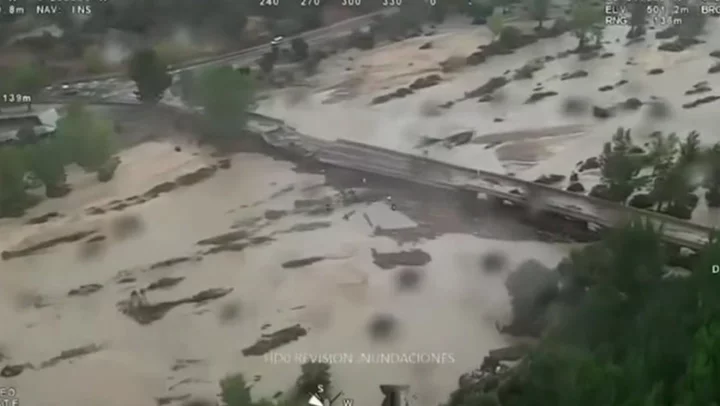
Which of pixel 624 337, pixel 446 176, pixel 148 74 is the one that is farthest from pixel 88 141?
pixel 624 337

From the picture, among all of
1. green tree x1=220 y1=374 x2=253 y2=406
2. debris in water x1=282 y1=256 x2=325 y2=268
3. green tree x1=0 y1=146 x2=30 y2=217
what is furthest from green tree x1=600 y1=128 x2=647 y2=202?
green tree x1=0 y1=146 x2=30 y2=217

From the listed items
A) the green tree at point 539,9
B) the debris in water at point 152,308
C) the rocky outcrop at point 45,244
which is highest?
the green tree at point 539,9

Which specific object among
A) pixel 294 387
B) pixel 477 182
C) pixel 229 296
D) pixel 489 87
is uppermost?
pixel 489 87

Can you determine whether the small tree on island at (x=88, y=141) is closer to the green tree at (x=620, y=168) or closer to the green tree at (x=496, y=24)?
the green tree at (x=496, y=24)

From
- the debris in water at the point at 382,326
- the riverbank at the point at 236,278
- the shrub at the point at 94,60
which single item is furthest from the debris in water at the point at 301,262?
the shrub at the point at 94,60

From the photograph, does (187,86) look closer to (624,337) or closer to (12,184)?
(12,184)

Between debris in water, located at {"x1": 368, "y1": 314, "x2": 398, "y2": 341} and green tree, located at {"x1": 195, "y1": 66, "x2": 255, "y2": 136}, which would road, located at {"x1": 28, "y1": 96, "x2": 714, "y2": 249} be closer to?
green tree, located at {"x1": 195, "y1": 66, "x2": 255, "y2": 136}
